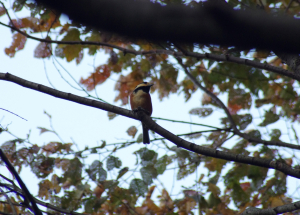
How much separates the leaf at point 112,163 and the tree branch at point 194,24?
362 cm

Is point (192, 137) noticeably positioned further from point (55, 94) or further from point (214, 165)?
point (55, 94)

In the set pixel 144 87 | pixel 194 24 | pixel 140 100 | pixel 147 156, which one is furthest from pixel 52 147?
pixel 194 24

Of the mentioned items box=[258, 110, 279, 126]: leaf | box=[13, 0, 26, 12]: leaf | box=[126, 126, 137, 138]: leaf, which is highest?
box=[13, 0, 26, 12]: leaf

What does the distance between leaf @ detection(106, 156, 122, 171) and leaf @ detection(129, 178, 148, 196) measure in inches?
13.5

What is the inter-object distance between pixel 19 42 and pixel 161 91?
3132mm

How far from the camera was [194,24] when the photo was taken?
906 millimetres

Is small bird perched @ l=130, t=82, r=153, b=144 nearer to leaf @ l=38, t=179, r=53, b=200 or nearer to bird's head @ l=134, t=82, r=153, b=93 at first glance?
bird's head @ l=134, t=82, r=153, b=93

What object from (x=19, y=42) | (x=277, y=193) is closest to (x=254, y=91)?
(x=277, y=193)

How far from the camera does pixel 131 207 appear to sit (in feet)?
16.8

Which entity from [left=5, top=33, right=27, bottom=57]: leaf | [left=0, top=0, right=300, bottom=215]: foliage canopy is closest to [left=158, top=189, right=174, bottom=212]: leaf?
[left=0, top=0, right=300, bottom=215]: foliage canopy

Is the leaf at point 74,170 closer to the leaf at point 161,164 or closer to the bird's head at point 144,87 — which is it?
the leaf at point 161,164

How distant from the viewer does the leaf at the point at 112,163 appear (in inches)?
172

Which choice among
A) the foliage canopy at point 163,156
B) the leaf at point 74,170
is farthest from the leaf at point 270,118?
the leaf at point 74,170

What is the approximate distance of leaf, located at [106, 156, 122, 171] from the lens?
4.37 meters
